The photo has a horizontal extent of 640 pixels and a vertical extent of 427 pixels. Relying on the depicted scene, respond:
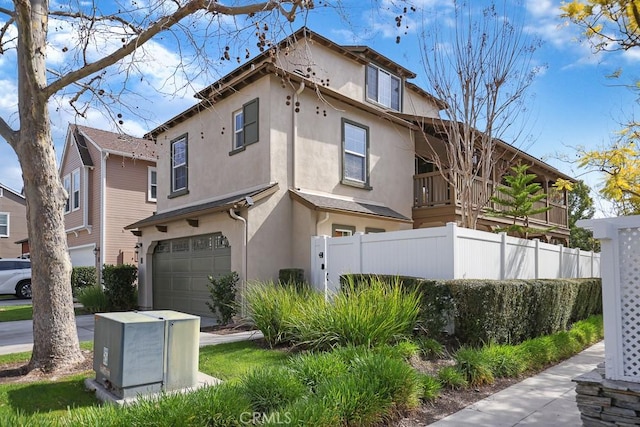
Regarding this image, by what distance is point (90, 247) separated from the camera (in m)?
21.8

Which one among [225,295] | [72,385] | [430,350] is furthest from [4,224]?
[430,350]

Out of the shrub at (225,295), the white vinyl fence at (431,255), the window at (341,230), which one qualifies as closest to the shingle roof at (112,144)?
the shrub at (225,295)

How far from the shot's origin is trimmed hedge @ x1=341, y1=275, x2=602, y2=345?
764cm

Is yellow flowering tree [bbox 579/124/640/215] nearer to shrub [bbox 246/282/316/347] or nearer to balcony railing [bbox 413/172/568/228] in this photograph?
balcony railing [bbox 413/172/568/228]

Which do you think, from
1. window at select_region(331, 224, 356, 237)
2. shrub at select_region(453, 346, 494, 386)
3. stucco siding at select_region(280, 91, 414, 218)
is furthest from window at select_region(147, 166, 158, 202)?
shrub at select_region(453, 346, 494, 386)

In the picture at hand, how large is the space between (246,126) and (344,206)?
3457 millimetres

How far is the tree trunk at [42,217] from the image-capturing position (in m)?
6.64

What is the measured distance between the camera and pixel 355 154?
45.6 feet

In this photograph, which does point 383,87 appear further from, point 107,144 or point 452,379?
point 107,144

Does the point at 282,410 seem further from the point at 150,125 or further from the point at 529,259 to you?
the point at 529,259

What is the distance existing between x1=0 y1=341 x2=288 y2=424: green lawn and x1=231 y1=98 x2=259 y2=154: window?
244 inches

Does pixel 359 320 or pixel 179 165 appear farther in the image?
pixel 179 165

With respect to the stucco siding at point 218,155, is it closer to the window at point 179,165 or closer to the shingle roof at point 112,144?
the window at point 179,165

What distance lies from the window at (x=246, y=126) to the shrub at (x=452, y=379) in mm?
8026
